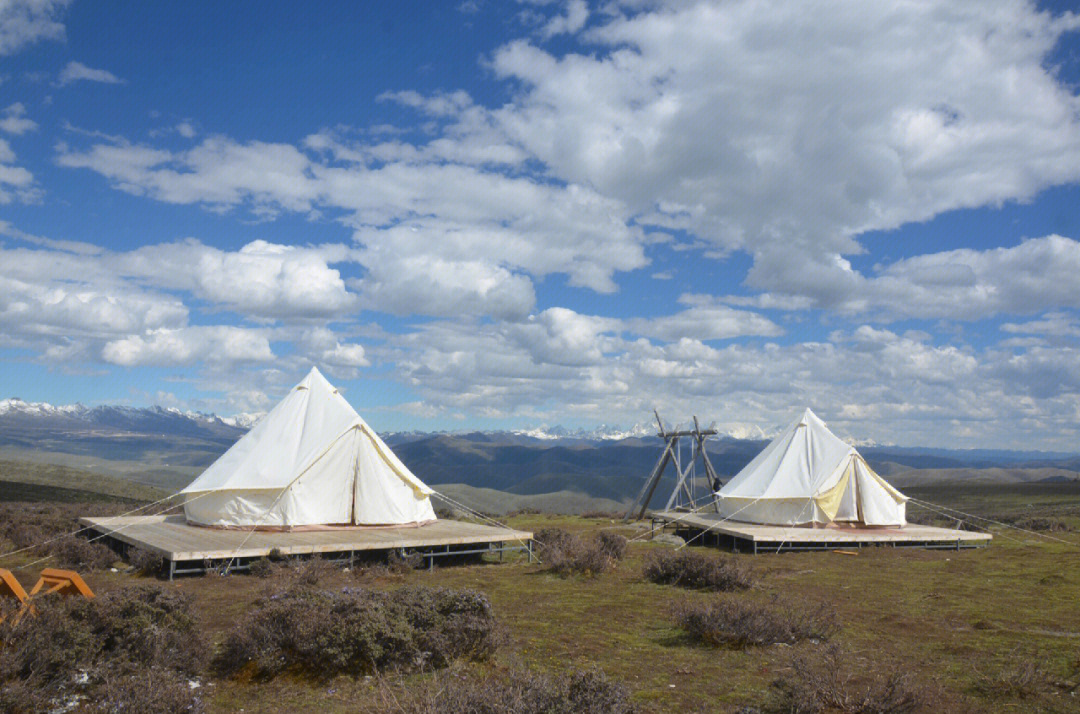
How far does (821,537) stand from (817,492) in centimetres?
206

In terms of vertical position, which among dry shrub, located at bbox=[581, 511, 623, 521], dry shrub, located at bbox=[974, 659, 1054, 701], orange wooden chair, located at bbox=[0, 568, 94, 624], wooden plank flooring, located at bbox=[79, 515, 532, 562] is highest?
orange wooden chair, located at bbox=[0, 568, 94, 624]

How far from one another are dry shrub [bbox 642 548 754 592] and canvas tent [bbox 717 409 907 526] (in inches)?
339

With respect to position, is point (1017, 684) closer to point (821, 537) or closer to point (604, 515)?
point (821, 537)

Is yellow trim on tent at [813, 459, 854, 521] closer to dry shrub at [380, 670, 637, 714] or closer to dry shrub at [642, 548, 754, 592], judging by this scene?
dry shrub at [642, 548, 754, 592]

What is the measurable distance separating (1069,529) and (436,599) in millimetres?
26141

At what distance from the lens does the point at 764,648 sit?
28.5 feet

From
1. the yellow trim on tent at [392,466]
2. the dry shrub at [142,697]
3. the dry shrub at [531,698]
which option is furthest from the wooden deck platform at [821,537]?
the dry shrub at [142,697]

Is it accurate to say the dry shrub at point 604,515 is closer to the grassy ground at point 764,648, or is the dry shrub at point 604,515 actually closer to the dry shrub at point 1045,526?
the grassy ground at point 764,648

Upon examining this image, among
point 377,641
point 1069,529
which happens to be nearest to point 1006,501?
point 1069,529

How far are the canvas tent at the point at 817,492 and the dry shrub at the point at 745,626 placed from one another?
12.5 metres

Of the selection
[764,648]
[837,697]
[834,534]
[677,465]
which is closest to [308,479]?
[764,648]

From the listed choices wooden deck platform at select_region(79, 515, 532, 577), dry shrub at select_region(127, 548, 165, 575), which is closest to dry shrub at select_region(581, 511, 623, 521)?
wooden deck platform at select_region(79, 515, 532, 577)

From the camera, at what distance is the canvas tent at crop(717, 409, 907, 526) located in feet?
70.2

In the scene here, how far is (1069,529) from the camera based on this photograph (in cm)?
2600
